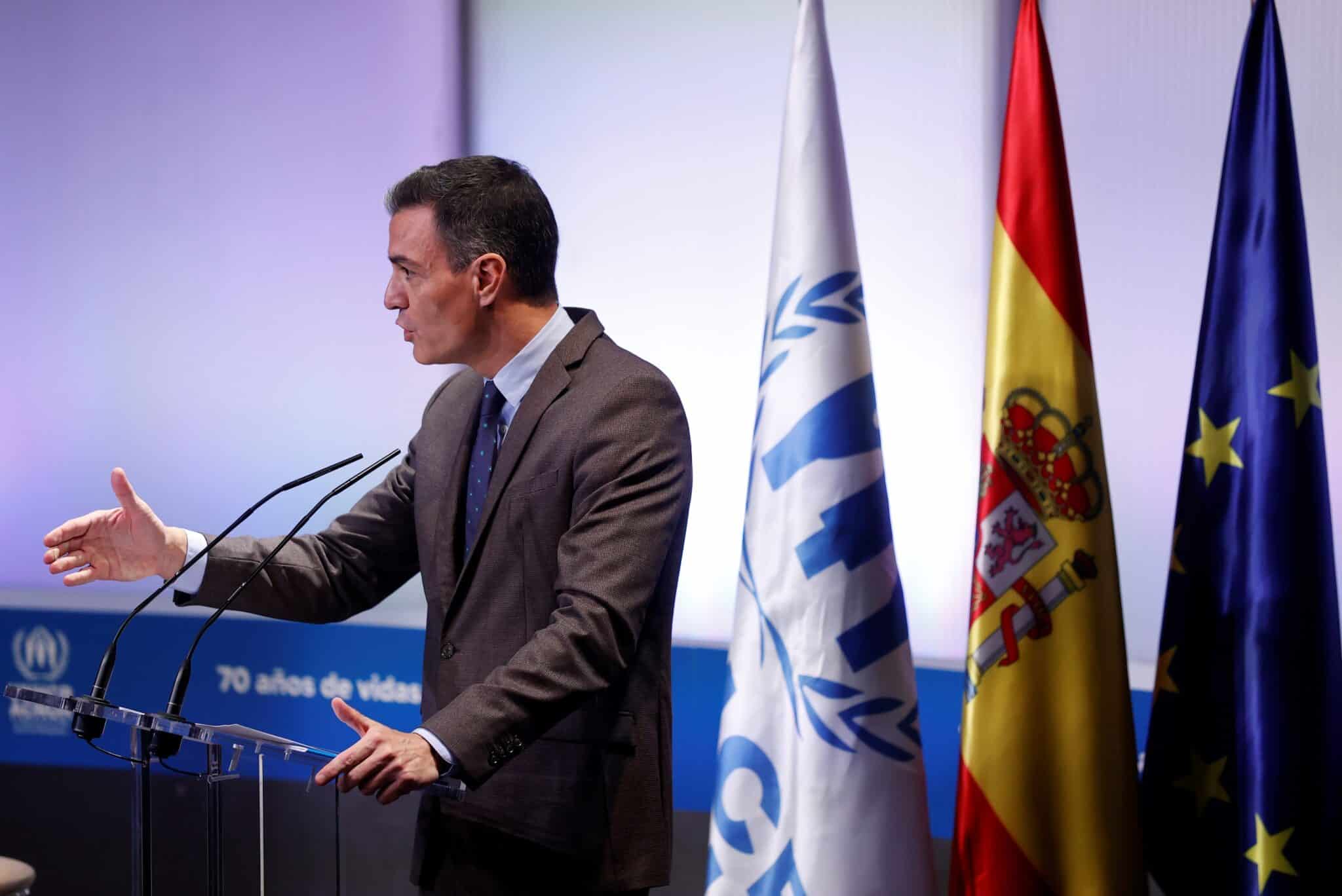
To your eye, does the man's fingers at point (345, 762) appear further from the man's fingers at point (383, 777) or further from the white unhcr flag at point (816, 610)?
the white unhcr flag at point (816, 610)

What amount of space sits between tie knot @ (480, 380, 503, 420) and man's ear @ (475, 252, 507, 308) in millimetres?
138

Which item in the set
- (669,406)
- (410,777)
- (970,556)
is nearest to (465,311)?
(669,406)

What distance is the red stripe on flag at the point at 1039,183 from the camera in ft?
6.28

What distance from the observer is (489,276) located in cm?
207

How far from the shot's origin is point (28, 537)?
3676mm

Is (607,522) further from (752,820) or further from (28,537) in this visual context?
(28,537)

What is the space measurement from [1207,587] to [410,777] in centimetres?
116

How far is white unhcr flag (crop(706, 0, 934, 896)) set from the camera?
1835 millimetres

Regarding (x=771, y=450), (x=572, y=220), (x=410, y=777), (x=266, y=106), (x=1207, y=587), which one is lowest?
(x=410, y=777)

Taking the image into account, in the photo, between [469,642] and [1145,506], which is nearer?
[469,642]

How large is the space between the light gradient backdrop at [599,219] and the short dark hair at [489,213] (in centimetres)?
105

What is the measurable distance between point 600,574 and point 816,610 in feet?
1.03

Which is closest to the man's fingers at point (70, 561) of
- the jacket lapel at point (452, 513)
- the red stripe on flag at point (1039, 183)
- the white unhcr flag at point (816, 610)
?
the jacket lapel at point (452, 513)

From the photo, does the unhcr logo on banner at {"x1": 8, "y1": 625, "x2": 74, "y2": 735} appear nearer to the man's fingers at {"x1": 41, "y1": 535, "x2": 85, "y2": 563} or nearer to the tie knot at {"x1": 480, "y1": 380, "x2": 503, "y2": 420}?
the man's fingers at {"x1": 41, "y1": 535, "x2": 85, "y2": 563}
